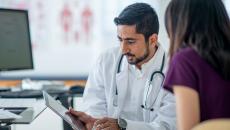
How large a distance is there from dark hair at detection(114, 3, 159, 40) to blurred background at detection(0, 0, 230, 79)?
3.74ft

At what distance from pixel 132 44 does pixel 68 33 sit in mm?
1306

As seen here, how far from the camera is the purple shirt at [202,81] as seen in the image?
44.5 inches

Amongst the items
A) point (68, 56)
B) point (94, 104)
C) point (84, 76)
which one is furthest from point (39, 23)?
point (94, 104)

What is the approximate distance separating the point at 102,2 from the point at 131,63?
1.24 m

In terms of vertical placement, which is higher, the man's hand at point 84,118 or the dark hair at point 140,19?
the dark hair at point 140,19

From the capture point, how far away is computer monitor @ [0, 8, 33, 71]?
2268 mm

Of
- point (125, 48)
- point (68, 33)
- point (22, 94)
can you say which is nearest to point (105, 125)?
point (125, 48)

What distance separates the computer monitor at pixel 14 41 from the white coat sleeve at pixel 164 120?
3.12ft

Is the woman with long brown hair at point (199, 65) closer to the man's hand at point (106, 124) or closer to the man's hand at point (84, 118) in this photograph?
the man's hand at point (106, 124)

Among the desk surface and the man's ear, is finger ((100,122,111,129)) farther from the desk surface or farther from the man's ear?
the desk surface

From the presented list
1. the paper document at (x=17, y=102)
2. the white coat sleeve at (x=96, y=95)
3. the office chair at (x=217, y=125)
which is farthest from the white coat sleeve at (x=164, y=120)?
the office chair at (x=217, y=125)

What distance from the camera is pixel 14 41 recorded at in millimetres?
2322

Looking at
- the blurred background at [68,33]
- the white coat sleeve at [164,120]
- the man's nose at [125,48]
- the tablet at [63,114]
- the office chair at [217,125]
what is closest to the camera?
the office chair at [217,125]

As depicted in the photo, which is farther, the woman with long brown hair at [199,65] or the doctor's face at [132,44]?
the doctor's face at [132,44]
